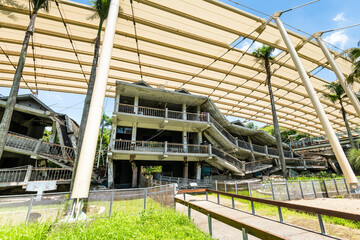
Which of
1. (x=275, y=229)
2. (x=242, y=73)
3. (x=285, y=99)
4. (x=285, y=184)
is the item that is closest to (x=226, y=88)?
(x=242, y=73)

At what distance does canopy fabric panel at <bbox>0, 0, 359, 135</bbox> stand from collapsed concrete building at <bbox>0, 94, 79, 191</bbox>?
5.01 metres

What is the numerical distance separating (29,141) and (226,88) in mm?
21204

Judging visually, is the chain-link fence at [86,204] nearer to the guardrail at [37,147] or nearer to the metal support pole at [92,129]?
the metal support pole at [92,129]

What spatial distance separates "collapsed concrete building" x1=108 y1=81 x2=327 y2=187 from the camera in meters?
14.4

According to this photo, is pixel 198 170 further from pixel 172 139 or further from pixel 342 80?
pixel 342 80

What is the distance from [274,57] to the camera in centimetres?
1711

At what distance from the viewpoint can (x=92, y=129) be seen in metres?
4.84

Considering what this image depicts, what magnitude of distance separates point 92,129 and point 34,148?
10.9 meters

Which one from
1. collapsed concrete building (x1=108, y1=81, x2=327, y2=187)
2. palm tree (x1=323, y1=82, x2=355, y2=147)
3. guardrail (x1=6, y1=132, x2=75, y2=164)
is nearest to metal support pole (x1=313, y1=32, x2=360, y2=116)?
collapsed concrete building (x1=108, y1=81, x2=327, y2=187)

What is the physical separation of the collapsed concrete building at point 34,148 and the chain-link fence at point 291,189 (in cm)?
1351

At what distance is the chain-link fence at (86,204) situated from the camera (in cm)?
392

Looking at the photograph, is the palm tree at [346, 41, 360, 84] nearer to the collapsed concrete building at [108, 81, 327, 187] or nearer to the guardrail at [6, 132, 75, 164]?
the collapsed concrete building at [108, 81, 327, 187]

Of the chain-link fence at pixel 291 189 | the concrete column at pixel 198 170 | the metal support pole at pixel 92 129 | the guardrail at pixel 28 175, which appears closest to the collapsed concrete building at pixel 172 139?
the concrete column at pixel 198 170

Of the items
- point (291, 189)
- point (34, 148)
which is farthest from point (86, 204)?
point (291, 189)
